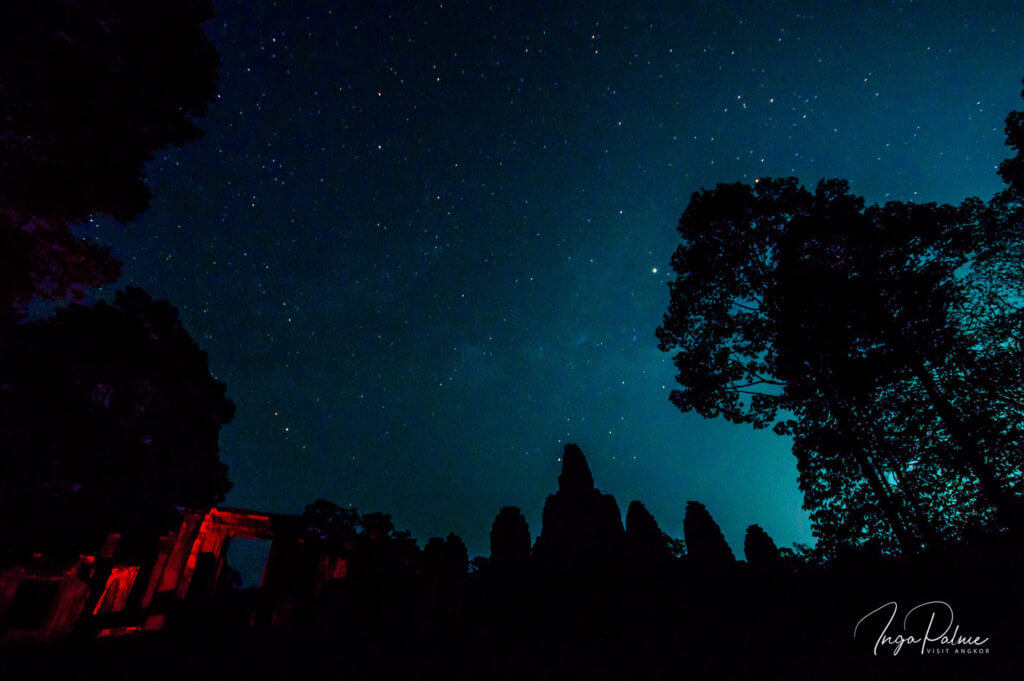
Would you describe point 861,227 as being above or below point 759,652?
above

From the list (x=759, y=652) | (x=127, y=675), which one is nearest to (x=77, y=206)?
(x=127, y=675)

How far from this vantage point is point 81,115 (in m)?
8.30

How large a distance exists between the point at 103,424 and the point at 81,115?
1444cm

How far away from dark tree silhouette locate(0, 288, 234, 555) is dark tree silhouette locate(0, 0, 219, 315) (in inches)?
286

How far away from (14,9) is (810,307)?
67.3 feet

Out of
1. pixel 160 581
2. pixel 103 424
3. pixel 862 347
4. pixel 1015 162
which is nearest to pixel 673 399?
pixel 862 347

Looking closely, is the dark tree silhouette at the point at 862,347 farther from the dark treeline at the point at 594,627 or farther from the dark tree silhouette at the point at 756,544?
the dark tree silhouette at the point at 756,544

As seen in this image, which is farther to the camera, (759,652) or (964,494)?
(964,494)

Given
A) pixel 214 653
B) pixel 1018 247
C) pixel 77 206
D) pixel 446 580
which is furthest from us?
pixel 1018 247

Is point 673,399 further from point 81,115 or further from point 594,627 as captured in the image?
point 81,115

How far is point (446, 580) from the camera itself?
8492 mm

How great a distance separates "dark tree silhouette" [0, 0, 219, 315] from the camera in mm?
7480

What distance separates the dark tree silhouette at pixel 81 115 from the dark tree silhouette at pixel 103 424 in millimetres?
7262

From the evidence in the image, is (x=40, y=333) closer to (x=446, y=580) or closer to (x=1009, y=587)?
(x=446, y=580)
